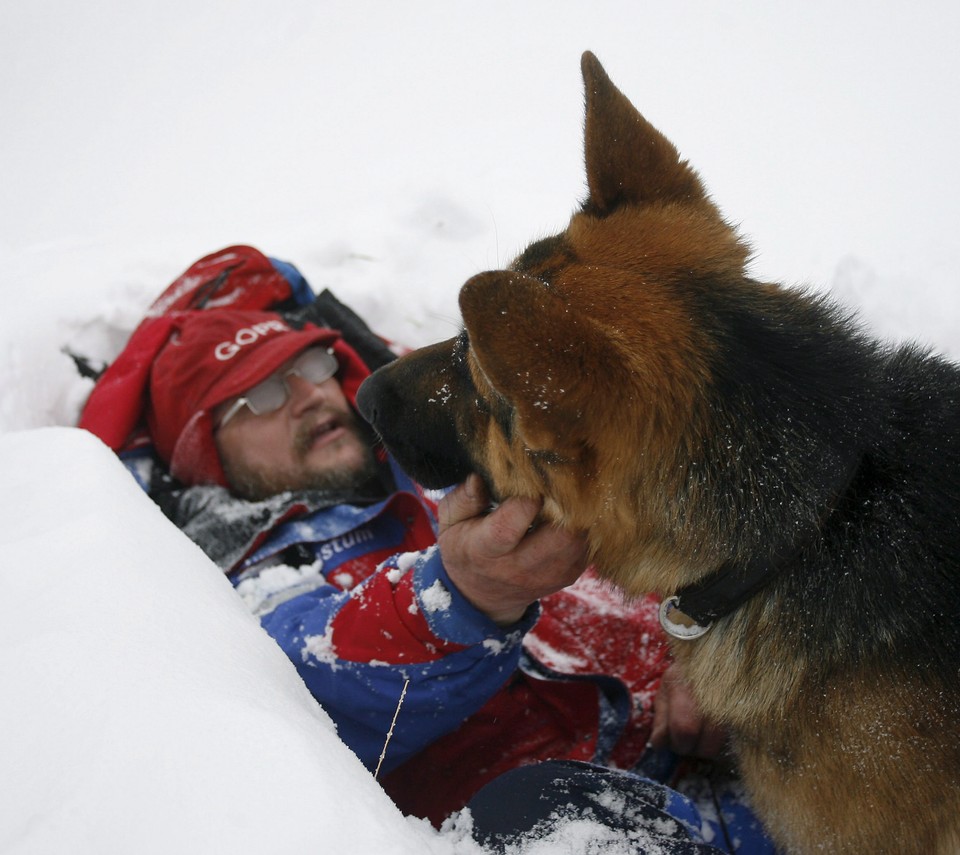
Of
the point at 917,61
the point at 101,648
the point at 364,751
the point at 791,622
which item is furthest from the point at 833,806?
the point at 917,61

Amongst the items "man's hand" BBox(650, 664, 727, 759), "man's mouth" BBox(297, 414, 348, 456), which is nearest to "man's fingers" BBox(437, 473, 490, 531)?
"man's hand" BBox(650, 664, 727, 759)

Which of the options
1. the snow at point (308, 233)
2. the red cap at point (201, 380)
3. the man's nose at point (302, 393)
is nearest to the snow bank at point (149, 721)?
the snow at point (308, 233)

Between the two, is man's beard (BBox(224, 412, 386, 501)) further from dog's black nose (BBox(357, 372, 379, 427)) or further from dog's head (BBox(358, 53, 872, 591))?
dog's head (BBox(358, 53, 872, 591))

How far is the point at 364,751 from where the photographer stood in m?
2.02

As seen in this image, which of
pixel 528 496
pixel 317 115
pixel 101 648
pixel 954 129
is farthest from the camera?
pixel 317 115

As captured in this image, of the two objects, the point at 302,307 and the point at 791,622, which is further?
the point at 302,307

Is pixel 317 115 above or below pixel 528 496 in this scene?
below

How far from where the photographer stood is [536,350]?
114 centimetres

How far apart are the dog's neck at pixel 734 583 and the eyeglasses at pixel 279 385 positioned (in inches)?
90.7

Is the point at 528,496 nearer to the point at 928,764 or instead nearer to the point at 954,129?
the point at 928,764

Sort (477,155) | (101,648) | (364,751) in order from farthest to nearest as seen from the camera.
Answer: (477,155) < (364,751) < (101,648)

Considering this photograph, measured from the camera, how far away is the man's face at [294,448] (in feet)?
10.3

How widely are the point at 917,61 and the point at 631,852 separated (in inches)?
233

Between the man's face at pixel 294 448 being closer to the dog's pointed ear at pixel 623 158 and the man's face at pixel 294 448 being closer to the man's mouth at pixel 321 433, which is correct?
the man's mouth at pixel 321 433
